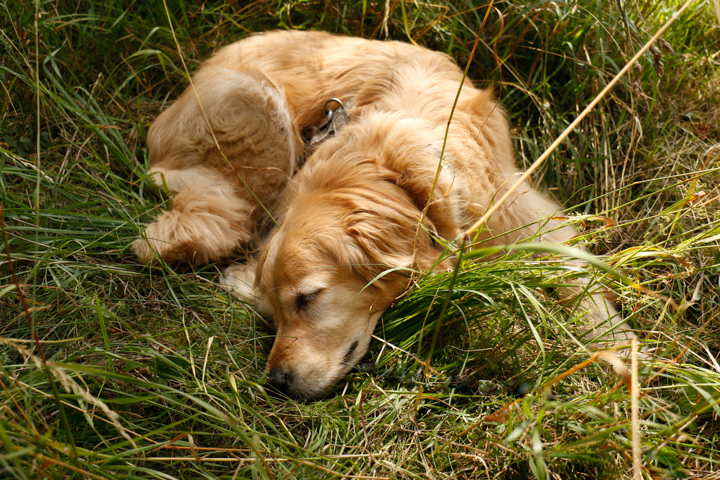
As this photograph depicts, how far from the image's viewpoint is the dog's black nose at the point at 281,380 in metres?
2.14

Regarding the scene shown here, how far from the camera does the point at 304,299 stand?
2230mm

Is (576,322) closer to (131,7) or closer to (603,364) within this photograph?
(603,364)

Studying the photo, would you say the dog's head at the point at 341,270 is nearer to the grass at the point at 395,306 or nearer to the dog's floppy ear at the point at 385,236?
the dog's floppy ear at the point at 385,236

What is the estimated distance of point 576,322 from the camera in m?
2.13

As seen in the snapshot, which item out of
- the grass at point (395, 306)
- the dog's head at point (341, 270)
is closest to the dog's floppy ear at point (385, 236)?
the dog's head at point (341, 270)

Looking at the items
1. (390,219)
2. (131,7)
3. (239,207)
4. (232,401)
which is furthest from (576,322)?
(131,7)

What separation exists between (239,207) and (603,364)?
227cm

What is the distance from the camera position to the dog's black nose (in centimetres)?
214

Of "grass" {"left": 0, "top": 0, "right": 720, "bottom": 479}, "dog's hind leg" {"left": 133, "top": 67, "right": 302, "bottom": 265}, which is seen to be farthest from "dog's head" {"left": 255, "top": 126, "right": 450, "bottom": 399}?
"dog's hind leg" {"left": 133, "top": 67, "right": 302, "bottom": 265}

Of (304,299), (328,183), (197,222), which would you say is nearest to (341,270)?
(304,299)

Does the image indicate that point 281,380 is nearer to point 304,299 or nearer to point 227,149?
point 304,299

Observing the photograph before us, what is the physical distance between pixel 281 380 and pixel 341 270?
0.56 m

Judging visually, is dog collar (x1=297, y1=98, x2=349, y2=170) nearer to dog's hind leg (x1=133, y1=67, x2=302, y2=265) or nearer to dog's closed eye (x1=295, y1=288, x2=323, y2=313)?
dog's hind leg (x1=133, y1=67, x2=302, y2=265)

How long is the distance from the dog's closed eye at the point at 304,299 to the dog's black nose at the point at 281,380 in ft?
0.93
